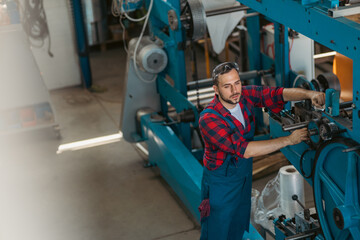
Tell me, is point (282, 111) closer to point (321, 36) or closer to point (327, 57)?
point (321, 36)

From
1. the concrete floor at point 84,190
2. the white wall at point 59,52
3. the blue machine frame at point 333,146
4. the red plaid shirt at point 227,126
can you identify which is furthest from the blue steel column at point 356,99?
the white wall at point 59,52

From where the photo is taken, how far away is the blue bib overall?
3574 mm

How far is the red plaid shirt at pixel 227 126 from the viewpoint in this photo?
3.31 metres

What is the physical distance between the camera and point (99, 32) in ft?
30.2

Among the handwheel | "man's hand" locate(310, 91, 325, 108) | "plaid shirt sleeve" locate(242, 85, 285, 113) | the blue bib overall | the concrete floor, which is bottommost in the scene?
the concrete floor

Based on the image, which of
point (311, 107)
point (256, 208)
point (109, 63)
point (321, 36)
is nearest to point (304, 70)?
point (256, 208)

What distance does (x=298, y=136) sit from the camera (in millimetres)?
3064

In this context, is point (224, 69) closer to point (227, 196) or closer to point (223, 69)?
point (223, 69)

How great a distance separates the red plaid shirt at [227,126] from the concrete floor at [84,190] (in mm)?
1456

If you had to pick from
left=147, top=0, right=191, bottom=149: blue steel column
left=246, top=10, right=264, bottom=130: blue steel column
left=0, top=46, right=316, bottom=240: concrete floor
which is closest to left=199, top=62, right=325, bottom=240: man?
left=0, top=46, right=316, bottom=240: concrete floor

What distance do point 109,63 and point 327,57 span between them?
3.85 metres

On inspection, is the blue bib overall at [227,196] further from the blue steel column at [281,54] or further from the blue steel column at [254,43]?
the blue steel column at [254,43]

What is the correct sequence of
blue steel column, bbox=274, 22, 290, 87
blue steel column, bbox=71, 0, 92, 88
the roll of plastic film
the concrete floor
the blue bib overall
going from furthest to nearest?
blue steel column, bbox=71, 0, 92, 88 → blue steel column, bbox=274, 22, 290, 87 → the concrete floor → the roll of plastic film → the blue bib overall

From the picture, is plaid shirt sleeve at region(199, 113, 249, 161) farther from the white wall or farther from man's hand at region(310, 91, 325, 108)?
the white wall
